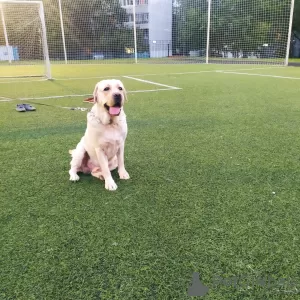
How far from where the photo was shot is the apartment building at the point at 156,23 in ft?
101

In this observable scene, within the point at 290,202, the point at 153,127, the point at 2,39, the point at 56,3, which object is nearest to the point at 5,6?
the point at 2,39

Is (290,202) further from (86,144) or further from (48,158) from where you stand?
(48,158)

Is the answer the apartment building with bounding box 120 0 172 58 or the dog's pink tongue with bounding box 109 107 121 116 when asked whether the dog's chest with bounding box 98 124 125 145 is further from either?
the apartment building with bounding box 120 0 172 58

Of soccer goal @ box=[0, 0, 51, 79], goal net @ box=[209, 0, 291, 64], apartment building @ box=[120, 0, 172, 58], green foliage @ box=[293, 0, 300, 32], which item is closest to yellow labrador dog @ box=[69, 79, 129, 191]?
soccer goal @ box=[0, 0, 51, 79]

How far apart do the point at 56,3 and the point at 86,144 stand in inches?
856

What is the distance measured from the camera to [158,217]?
2059 mm

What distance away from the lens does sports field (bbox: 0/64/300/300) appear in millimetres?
1497

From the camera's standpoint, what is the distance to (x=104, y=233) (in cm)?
190

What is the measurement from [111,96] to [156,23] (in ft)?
114

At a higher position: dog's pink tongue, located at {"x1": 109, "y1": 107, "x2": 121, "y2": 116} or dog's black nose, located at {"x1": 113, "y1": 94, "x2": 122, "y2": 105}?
dog's black nose, located at {"x1": 113, "y1": 94, "x2": 122, "y2": 105}

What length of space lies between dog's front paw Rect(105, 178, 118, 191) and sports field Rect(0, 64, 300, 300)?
56 millimetres

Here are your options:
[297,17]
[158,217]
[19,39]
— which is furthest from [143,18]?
[158,217]

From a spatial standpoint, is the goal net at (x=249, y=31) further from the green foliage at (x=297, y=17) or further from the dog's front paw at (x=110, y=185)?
the dog's front paw at (x=110, y=185)

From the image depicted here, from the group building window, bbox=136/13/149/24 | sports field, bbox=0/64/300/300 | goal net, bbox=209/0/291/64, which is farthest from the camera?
building window, bbox=136/13/149/24
